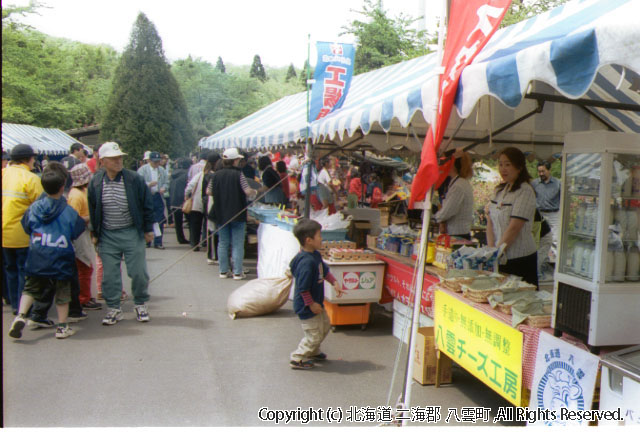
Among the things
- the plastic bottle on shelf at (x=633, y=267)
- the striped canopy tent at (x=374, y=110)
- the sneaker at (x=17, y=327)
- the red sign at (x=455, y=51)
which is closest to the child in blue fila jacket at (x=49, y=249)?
the sneaker at (x=17, y=327)

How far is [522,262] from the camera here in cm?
484

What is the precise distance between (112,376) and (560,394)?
356 cm

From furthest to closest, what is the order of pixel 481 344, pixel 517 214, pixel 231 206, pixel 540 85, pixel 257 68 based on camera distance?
1. pixel 257 68
2. pixel 231 206
3. pixel 517 214
4. pixel 540 85
5. pixel 481 344

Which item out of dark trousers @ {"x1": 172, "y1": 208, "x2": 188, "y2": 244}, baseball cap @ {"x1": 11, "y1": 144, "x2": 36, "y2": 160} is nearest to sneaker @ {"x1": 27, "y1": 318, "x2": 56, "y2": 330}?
baseball cap @ {"x1": 11, "y1": 144, "x2": 36, "y2": 160}

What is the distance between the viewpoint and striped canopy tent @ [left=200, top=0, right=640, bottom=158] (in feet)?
7.82

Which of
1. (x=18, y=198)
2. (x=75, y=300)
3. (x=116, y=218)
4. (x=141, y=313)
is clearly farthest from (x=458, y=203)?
(x=18, y=198)

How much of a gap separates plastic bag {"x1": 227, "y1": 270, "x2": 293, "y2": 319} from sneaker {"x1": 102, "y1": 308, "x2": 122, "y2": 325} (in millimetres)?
1289

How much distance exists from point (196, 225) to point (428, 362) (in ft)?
25.3

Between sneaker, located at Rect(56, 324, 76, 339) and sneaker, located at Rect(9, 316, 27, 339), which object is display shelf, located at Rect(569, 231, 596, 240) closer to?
sneaker, located at Rect(56, 324, 76, 339)

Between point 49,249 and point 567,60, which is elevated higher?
point 567,60

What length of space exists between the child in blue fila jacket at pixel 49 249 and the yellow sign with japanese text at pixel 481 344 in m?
3.67

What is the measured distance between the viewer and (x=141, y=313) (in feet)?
20.6

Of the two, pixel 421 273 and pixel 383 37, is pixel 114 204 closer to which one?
pixel 421 273
